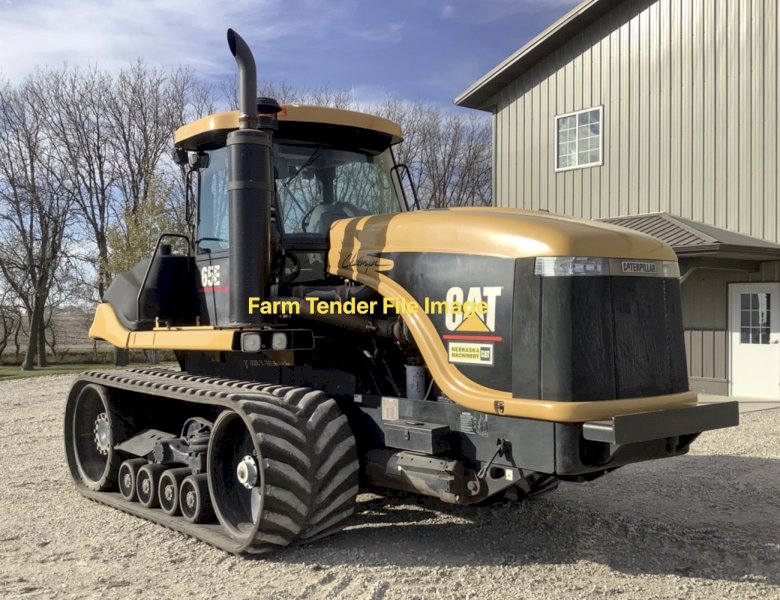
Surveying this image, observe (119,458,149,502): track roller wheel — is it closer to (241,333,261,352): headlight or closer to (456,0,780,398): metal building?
(241,333,261,352): headlight

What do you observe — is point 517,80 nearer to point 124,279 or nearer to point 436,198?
point 124,279

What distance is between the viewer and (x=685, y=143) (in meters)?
14.0

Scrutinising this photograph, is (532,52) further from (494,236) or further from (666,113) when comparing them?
(494,236)

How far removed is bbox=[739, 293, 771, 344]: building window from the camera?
1317 cm

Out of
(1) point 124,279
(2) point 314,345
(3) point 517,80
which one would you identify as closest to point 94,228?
(3) point 517,80

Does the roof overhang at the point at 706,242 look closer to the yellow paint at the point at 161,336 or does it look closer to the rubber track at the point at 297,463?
the yellow paint at the point at 161,336

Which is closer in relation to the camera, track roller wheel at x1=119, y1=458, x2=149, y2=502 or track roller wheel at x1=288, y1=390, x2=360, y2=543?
track roller wheel at x1=288, y1=390, x2=360, y2=543

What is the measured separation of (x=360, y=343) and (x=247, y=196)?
1227mm

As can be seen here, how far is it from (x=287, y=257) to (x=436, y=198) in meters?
34.6

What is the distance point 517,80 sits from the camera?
16.6 meters

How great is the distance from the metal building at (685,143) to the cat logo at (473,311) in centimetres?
822

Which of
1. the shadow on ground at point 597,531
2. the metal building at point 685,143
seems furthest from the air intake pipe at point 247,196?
the metal building at point 685,143

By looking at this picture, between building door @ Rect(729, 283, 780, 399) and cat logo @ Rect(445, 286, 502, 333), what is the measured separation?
1020 centimetres

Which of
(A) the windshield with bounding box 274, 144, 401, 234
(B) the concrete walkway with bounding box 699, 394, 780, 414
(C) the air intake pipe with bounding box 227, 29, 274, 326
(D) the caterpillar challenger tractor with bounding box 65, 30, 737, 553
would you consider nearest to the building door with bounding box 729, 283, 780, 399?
(B) the concrete walkway with bounding box 699, 394, 780, 414
